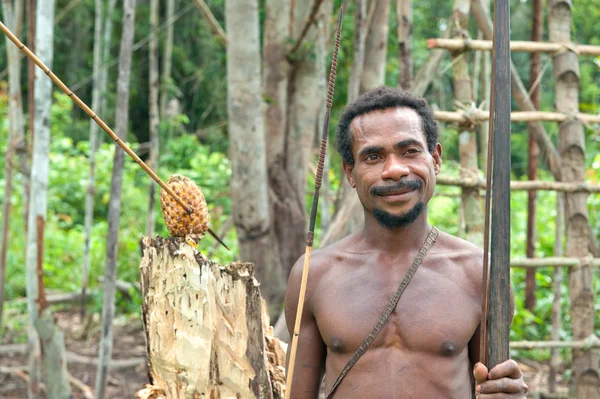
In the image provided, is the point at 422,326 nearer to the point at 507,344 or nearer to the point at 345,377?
the point at 345,377

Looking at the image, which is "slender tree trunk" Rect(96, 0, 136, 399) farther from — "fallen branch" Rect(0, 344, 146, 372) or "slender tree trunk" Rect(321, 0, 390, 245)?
"fallen branch" Rect(0, 344, 146, 372)

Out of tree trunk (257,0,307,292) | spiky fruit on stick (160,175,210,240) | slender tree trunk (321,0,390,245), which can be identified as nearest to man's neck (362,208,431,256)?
spiky fruit on stick (160,175,210,240)

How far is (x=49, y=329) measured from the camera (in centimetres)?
388

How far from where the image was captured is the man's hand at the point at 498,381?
4.79ft

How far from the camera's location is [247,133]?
4316 millimetres

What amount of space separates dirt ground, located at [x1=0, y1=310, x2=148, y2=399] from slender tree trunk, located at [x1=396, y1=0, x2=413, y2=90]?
2833 mm

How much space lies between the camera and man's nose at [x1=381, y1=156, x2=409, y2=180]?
5.92ft

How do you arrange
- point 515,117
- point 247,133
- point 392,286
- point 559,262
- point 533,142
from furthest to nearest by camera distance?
point 533,142
point 247,133
point 559,262
point 515,117
point 392,286

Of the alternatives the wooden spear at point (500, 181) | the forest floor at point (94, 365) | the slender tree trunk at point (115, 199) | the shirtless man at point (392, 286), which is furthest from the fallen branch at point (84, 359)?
the wooden spear at point (500, 181)

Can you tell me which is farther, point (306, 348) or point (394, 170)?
point (306, 348)

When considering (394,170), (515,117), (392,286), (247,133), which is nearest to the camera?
(394,170)

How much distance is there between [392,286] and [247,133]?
99.6 inches

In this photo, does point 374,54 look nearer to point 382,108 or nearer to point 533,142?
point 533,142

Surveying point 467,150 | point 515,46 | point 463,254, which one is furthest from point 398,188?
point 515,46
